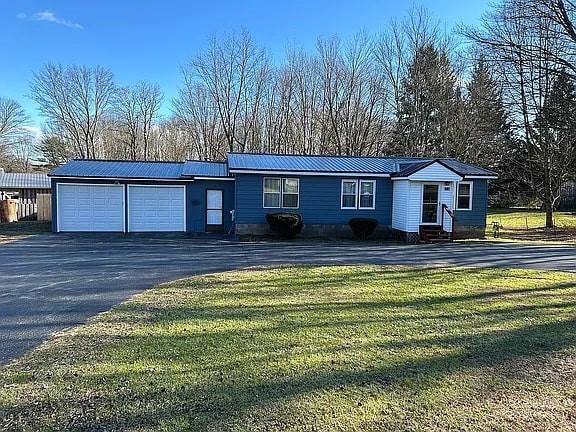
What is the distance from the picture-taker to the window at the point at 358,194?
A: 60.3 feet

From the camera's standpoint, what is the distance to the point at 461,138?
29.2 metres

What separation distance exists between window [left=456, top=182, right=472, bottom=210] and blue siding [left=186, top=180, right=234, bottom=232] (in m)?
9.62

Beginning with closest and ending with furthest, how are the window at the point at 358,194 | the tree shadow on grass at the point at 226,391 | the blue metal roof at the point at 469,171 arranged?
the tree shadow on grass at the point at 226,391 → the blue metal roof at the point at 469,171 → the window at the point at 358,194

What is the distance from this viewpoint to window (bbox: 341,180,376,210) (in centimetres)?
1838

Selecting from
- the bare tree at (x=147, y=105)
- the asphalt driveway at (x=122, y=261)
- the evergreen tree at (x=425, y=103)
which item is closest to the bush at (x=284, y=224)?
the asphalt driveway at (x=122, y=261)

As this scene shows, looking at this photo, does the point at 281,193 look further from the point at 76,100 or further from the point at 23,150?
the point at 23,150

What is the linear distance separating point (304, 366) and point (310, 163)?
15447mm

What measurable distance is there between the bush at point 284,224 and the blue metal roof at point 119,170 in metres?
4.57

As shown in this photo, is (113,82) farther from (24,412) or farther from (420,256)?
(24,412)

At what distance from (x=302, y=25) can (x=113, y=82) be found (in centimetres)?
1776

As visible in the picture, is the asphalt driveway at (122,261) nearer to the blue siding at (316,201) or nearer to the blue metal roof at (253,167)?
the blue siding at (316,201)

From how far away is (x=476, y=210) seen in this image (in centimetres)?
1855

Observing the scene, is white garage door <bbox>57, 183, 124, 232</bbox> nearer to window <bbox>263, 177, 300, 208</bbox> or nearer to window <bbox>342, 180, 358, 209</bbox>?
window <bbox>263, 177, 300, 208</bbox>

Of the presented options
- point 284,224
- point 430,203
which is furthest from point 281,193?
point 430,203
